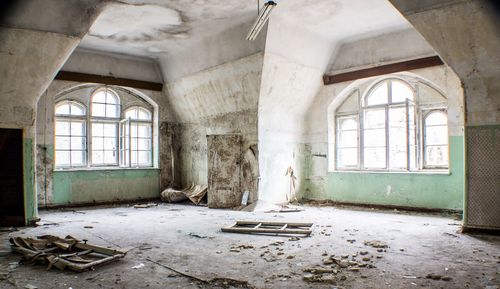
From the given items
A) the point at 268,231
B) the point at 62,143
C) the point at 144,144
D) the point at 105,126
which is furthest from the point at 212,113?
the point at 268,231

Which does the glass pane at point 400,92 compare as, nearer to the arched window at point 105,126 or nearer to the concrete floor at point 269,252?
the concrete floor at point 269,252

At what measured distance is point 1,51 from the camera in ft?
19.3

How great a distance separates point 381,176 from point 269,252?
485cm

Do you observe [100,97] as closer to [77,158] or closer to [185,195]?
[77,158]

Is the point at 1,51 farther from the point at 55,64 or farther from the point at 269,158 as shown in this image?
the point at 269,158

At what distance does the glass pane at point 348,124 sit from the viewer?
9406 millimetres

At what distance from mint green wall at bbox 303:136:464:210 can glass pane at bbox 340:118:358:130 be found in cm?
120

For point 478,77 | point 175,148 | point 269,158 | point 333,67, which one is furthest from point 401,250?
point 175,148

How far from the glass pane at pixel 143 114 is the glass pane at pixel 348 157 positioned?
563cm

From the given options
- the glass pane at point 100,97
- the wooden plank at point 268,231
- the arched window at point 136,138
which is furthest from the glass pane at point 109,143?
the wooden plank at point 268,231

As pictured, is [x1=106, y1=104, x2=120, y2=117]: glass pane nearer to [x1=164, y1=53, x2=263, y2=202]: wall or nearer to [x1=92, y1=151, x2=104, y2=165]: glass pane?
[x1=92, y1=151, x2=104, y2=165]: glass pane

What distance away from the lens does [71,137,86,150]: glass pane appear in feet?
31.4

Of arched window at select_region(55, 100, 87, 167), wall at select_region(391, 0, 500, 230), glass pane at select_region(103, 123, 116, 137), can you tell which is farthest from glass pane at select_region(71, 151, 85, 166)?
wall at select_region(391, 0, 500, 230)

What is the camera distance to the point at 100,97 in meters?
10.0
